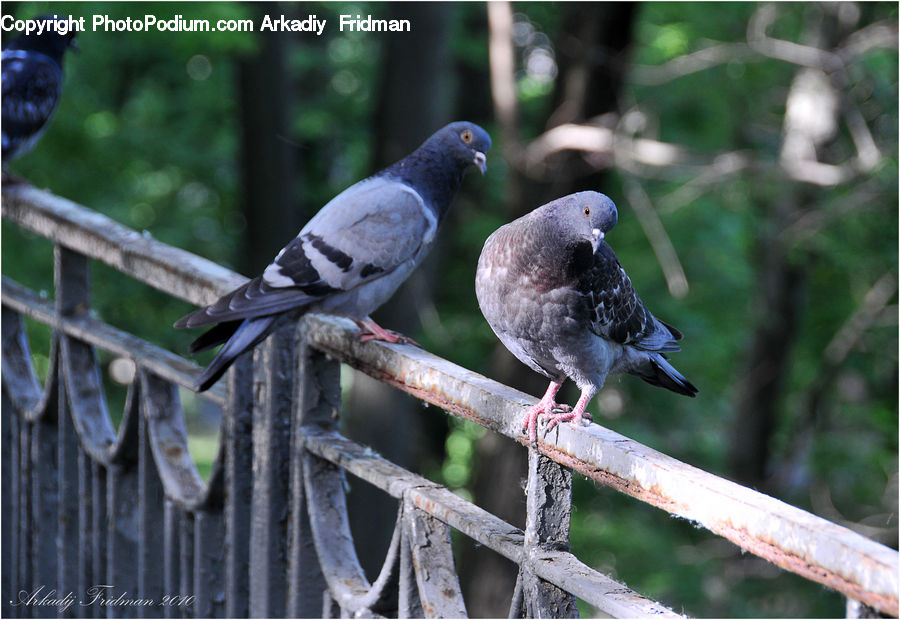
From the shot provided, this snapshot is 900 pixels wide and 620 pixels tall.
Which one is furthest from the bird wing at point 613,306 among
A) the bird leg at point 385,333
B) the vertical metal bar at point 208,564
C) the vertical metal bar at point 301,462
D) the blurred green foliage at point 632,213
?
the blurred green foliage at point 632,213

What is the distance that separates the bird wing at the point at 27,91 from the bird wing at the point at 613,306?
11.7 ft

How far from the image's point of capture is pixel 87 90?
8273mm

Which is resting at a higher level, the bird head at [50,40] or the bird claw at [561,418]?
the bird head at [50,40]

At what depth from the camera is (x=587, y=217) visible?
213cm

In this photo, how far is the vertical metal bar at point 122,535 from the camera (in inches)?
93.0

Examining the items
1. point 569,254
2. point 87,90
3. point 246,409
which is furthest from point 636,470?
point 87,90

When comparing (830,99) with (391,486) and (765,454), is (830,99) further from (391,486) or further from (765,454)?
(391,486)

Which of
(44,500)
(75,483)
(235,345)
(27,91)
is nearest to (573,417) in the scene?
(235,345)

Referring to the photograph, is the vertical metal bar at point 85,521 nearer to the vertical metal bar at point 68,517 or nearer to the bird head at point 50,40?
the vertical metal bar at point 68,517

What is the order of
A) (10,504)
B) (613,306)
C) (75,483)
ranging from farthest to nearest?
1. (10,504)
2. (75,483)
3. (613,306)

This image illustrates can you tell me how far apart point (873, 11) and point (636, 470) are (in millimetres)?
9346

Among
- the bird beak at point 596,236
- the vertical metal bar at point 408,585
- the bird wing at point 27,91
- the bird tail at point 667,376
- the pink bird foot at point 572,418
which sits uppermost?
the bird wing at point 27,91

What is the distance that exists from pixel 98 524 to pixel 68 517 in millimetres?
182

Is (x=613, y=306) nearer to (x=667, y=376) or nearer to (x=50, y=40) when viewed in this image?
(x=667, y=376)
